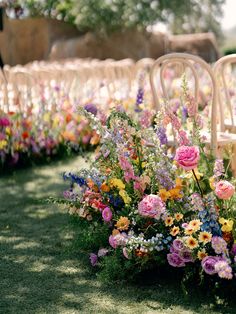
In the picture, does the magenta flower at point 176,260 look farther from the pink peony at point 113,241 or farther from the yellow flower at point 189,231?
the pink peony at point 113,241

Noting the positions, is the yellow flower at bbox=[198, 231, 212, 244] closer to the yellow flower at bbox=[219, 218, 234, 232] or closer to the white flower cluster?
the yellow flower at bbox=[219, 218, 234, 232]

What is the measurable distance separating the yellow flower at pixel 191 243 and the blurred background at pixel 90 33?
16.3 m

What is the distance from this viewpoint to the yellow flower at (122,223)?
10.3ft

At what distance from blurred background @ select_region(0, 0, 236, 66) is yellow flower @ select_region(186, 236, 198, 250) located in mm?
16331

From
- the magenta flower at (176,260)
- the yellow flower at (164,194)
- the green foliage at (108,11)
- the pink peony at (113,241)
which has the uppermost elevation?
the green foliage at (108,11)

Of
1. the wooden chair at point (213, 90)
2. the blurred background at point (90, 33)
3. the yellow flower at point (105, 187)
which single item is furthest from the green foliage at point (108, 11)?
the yellow flower at point (105, 187)

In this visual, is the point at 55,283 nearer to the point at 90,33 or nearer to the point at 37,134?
the point at 37,134

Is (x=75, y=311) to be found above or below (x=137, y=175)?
below

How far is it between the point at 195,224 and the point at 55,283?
2.61 feet

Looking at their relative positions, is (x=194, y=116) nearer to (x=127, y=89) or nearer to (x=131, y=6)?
(x=127, y=89)

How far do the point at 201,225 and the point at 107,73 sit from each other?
16.0 ft

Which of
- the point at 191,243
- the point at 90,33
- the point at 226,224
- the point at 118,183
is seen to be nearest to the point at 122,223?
the point at 118,183

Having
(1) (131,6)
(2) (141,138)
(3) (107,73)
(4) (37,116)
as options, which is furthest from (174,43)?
(2) (141,138)

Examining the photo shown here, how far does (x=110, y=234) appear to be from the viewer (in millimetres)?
3445
